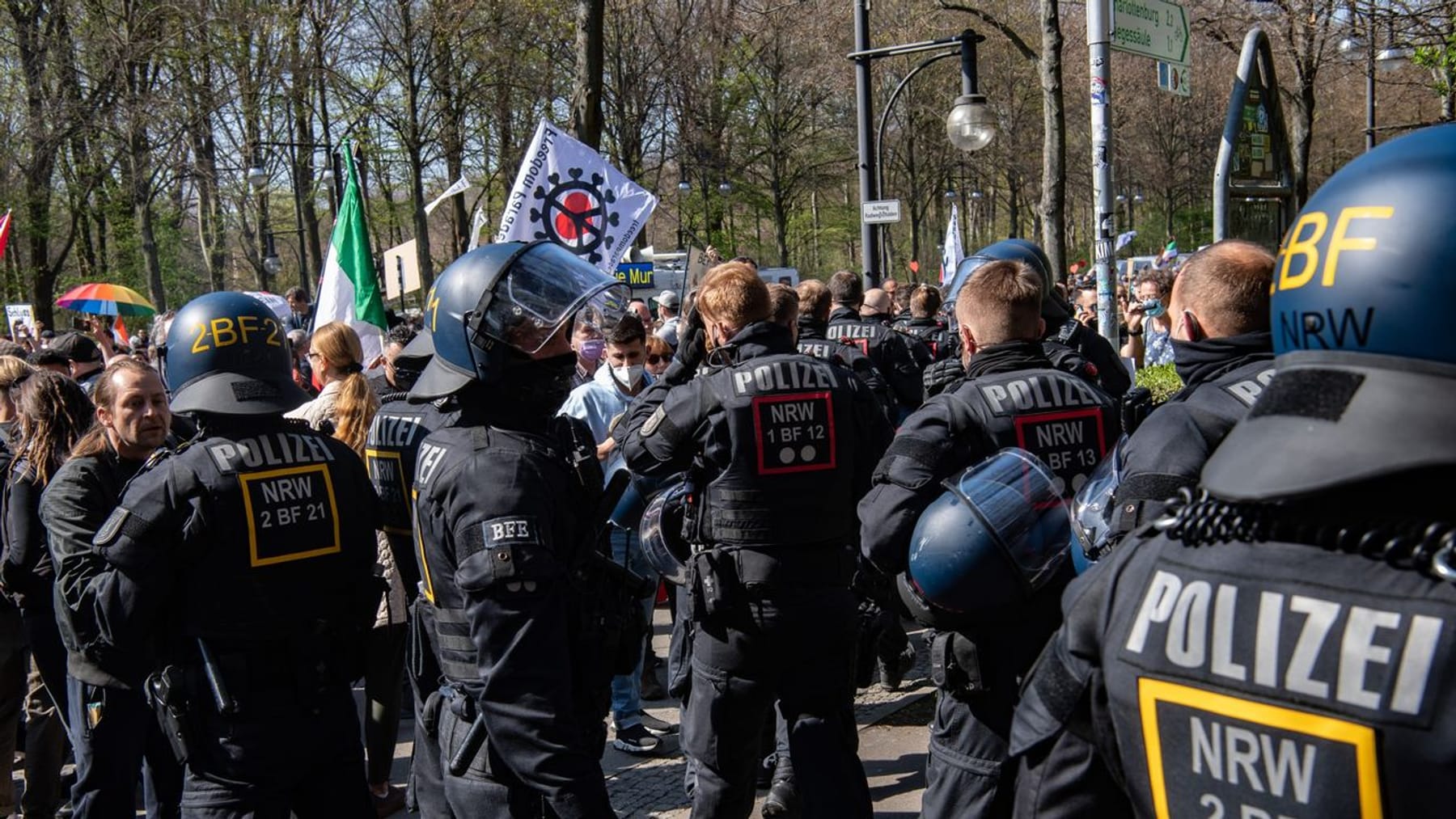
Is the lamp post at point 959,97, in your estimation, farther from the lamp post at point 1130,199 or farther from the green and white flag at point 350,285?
the lamp post at point 1130,199

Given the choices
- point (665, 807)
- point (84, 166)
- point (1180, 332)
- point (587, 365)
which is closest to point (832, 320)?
point (587, 365)

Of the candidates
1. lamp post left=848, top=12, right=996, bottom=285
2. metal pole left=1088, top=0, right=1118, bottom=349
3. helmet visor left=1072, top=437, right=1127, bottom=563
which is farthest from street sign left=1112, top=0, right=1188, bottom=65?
helmet visor left=1072, top=437, right=1127, bottom=563

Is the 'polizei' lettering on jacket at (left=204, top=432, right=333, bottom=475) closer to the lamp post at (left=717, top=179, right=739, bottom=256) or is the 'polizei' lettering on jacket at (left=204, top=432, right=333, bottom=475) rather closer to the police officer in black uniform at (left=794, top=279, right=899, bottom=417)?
the police officer in black uniform at (left=794, top=279, right=899, bottom=417)

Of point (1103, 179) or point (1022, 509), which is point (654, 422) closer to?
point (1022, 509)

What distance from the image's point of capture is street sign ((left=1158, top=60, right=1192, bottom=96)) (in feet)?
27.9

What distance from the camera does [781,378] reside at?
417 centimetres

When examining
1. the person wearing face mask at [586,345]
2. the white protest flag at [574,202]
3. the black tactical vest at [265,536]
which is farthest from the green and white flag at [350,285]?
the black tactical vest at [265,536]

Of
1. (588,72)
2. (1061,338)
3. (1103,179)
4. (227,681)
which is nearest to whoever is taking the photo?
(227,681)

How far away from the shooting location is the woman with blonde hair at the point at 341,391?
17.1 ft

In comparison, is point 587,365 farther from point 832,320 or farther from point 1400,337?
point 1400,337

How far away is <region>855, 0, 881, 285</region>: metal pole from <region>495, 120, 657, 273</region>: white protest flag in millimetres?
4650

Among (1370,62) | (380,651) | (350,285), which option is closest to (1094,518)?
(380,651)

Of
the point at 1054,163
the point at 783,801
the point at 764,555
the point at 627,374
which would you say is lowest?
the point at 783,801

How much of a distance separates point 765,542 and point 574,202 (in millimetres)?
3965
